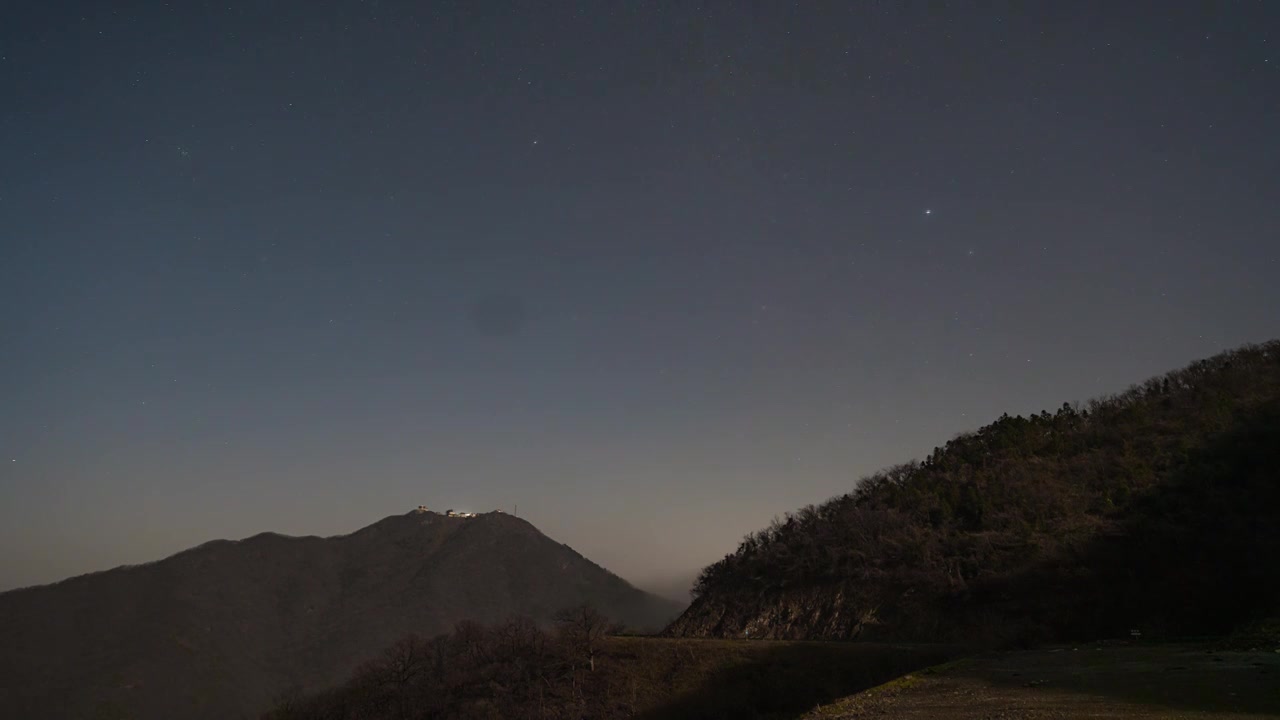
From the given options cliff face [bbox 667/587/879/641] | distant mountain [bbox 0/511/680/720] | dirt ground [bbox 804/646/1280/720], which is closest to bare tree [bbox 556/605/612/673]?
cliff face [bbox 667/587/879/641]

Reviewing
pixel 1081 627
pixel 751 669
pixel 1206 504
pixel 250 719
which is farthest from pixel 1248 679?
pixel 250 719

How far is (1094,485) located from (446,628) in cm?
16827

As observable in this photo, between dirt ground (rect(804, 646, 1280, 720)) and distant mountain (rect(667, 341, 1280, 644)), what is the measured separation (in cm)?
1022

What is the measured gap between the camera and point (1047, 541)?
39.2 metres

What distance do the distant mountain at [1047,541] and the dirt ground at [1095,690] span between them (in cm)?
1022

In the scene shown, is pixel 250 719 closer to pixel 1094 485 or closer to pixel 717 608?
pixel 717 608

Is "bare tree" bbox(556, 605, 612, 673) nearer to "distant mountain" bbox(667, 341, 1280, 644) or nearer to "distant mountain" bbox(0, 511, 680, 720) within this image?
"distant mountain" bbox(667, 341, 1280, 644)

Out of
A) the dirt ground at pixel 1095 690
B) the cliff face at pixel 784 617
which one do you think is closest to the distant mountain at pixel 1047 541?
the cliff face at pixel 784 617

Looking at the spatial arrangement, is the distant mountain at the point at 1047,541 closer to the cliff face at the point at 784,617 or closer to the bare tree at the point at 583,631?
the cliff face at the point at 784,617

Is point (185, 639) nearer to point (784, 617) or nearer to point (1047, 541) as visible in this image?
point (784, 617)

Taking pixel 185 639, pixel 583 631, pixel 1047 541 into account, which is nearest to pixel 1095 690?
pixel 1047 541

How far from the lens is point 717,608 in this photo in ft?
160

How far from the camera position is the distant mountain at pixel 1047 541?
106 ft

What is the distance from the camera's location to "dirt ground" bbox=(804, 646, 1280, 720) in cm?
1003
